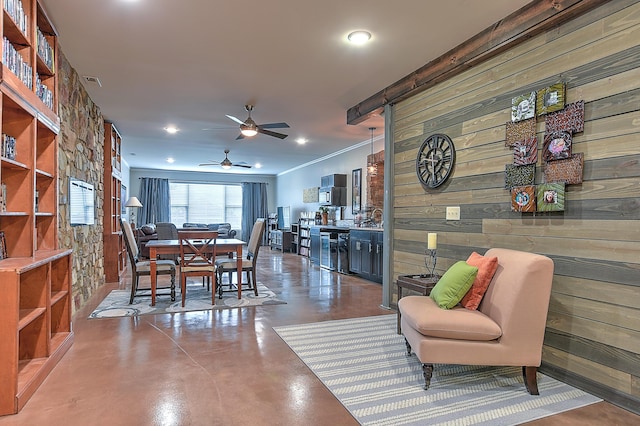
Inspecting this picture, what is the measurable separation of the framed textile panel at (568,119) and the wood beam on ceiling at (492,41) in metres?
0.61

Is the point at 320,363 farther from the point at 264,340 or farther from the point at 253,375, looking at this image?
the point at 264,340

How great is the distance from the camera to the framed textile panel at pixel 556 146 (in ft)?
8.26

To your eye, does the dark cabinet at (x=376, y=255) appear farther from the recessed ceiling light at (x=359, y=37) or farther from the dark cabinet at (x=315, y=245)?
the recessed ceiling light at (x=359, y=37)

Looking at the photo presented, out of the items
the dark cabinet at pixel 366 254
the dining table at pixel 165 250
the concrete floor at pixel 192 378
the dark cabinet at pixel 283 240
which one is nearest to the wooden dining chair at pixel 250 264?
the dining table at pixel 165 250

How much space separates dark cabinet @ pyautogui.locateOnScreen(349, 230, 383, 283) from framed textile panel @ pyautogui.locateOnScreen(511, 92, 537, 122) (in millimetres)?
3241

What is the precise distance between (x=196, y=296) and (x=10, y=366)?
3.05 meters

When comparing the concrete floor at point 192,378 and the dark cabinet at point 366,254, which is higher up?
the dark cabinet at point 366,254

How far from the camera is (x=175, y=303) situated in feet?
15.3

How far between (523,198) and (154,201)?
38.7 ft

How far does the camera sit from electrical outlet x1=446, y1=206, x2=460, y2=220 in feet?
11.4

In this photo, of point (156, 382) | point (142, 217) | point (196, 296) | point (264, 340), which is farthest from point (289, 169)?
point (156, 382)

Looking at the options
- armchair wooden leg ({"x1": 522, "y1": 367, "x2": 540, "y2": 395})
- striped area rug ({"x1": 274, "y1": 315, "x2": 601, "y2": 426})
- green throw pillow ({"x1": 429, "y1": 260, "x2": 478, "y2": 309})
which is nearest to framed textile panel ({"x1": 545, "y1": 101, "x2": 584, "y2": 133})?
green throw pillow ({"x1": 429, "y1": 260, "x2": 478, "y2": 309})

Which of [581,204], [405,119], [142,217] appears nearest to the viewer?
[581,204]

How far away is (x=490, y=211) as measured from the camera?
10.3 feet
